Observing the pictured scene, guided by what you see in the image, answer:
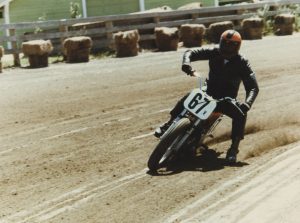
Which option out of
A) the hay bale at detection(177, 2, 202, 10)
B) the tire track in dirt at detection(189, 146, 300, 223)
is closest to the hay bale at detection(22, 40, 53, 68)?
the hay bale at detection(177, 2, 202, 10)

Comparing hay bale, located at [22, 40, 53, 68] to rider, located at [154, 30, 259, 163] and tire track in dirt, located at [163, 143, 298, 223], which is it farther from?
tire track in dirt, located at [163, 143, 298, 223]

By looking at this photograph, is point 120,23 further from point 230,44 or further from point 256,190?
point 256,190

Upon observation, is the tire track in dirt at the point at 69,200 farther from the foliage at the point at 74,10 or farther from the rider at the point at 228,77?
the foliage at the point at 74,10

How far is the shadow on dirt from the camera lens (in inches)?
265

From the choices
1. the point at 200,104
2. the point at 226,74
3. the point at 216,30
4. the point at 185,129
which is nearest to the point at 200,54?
the point at 226,74

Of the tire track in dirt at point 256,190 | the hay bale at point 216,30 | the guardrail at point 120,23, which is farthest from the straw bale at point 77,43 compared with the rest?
the tire track in dirt at point 256,190

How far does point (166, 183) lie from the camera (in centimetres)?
619

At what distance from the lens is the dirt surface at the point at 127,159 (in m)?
5.40

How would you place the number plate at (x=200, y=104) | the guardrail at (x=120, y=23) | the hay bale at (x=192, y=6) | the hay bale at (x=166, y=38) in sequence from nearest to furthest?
1. the number plate at (x=200, y=104)
2. the guardrail at (x=120, y=23)
3. the hay bale at (x=166, y=38)
4. the hay bale at (x=192, y=6)

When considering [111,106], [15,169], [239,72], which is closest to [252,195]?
[239,72]

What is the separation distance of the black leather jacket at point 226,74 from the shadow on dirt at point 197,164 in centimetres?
90

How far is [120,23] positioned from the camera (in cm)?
2130

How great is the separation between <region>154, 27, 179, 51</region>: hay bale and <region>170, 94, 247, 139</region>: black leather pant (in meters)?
12.9

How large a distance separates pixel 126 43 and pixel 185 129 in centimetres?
1253
